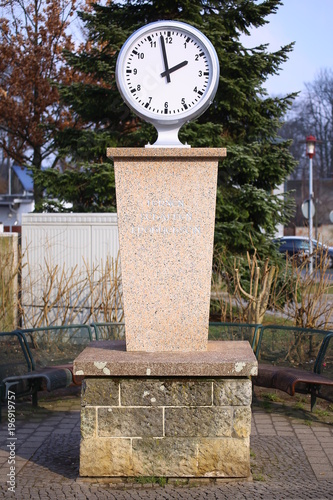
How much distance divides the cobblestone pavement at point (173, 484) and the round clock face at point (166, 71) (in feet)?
8.82

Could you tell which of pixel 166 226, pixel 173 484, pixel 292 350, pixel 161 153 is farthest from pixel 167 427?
pixel 292 350

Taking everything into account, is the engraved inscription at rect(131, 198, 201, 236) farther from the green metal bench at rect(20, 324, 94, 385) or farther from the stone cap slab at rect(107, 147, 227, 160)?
the green metal bench at rect(20, 324, 94, 385)

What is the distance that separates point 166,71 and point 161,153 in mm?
650

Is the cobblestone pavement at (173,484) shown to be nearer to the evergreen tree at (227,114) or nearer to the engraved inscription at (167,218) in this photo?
the engraved inscription at (167,218)

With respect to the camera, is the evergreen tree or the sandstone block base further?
the evergreen tree

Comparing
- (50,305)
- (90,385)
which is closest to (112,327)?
(50,305)

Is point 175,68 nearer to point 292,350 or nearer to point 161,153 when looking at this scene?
point 161,153

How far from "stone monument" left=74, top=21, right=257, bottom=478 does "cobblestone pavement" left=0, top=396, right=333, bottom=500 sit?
0.16 metres

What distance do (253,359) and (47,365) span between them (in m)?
3.64

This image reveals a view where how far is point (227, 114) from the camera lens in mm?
13133

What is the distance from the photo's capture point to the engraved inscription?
5383mm

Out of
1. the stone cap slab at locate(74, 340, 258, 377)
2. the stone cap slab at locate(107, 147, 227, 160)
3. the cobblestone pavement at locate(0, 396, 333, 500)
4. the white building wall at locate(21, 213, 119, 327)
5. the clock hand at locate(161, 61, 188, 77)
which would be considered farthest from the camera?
the white building wall at locate(21, 213, 119, 327)

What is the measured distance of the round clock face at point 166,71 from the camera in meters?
5.51

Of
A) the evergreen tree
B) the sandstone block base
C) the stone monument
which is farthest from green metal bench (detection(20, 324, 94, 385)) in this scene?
the evergreen tree
